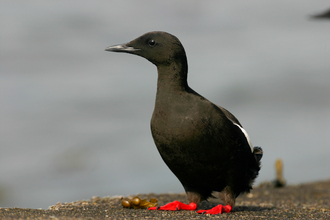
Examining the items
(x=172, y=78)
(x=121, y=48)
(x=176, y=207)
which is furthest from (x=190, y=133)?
(x=121, y=48)

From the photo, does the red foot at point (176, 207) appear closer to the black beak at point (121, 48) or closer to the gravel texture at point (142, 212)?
the gravel texture at point (142, 212)

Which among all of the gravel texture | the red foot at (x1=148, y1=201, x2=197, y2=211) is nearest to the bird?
the red foot at (x1=148, y1=201, x2=197, y2=211)

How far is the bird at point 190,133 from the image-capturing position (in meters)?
5.88

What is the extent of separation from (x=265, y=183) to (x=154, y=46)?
8757 mm

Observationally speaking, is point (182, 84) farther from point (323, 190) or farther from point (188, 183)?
point (323, 190)

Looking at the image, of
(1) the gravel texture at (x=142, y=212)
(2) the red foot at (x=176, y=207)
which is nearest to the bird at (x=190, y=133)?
(2) the red foot at (x=176, y=207)

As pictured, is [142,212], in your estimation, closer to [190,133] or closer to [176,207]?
[176,207]

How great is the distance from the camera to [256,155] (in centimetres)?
702

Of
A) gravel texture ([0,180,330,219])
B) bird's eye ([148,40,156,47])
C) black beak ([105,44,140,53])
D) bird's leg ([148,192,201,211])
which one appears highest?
bird's eye ([148,40,156,47])

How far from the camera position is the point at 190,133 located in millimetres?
5816

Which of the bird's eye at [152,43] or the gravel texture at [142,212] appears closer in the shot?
the gravel texture at [142,212]

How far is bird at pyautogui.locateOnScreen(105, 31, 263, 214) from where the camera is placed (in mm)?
5879

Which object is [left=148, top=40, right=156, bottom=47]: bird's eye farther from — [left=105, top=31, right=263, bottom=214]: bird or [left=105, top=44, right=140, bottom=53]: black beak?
[left=105, top=44, right=140, bottom=53]: black beak

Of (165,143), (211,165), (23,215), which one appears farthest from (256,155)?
(23,215)
